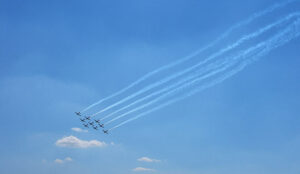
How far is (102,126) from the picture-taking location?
54.3 meters

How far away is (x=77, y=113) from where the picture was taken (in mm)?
55469

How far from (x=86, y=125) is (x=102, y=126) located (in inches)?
121

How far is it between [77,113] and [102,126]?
18.0ft

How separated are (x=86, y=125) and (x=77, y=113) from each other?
290 centimetres

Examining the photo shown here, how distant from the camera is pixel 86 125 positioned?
54812 mm
